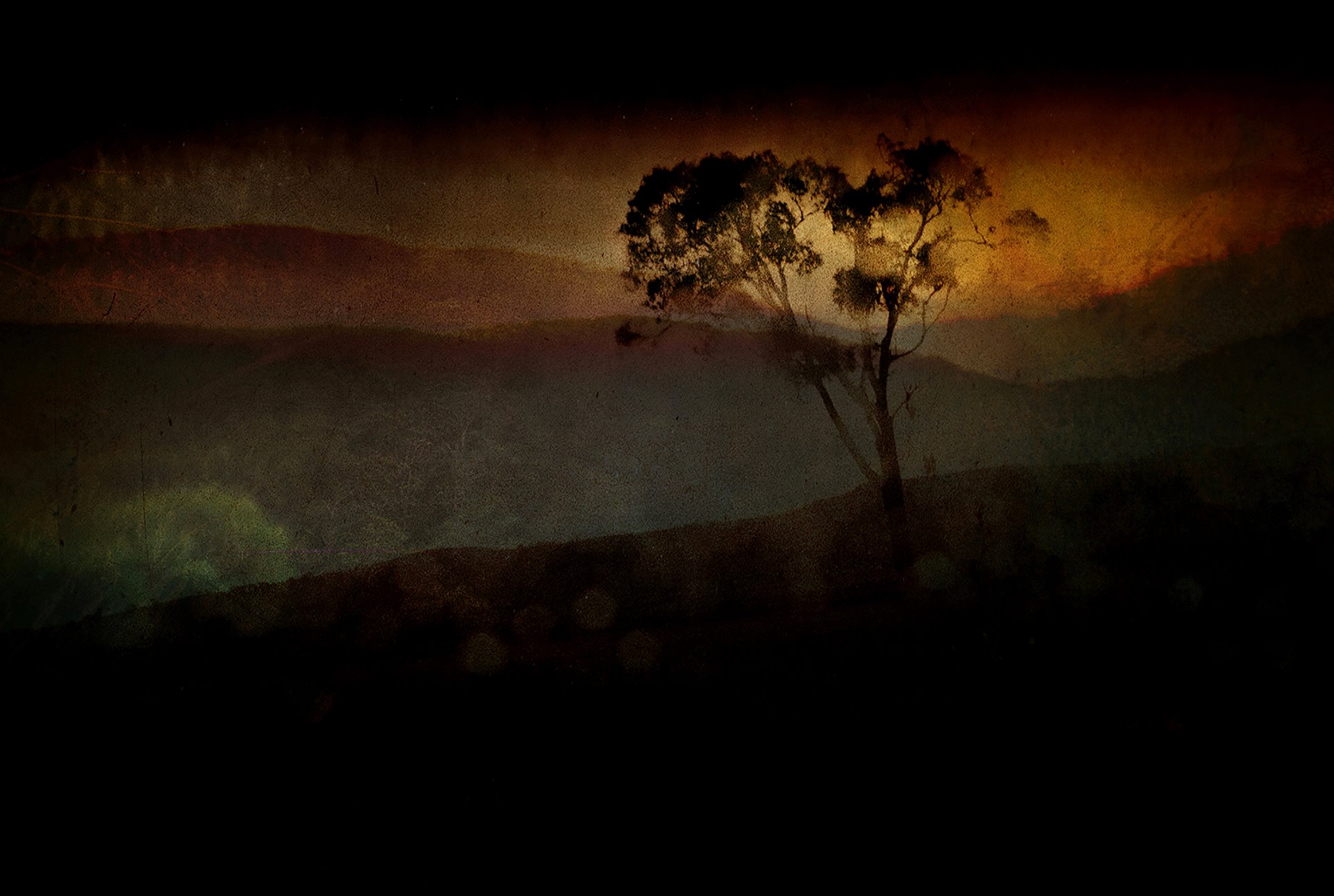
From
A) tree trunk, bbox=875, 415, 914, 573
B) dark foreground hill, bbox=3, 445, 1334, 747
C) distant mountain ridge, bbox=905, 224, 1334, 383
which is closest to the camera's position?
dark foreground hill, bbox=3, 445, 1334, 747

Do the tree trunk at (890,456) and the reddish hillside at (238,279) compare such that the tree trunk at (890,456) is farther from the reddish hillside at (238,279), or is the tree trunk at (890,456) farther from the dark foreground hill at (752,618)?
the reddish hillside at (238,279)

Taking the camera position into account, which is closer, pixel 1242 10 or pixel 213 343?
pixel 1242 10

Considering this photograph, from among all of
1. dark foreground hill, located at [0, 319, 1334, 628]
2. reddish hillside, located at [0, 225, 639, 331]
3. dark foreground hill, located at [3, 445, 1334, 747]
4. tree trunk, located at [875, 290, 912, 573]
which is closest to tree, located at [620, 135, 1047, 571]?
tree trunk, located at [875, 290, 912, 573]

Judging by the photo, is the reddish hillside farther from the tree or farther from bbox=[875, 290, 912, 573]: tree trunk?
bbox=[875, 290, 912, 573]: tree trunk

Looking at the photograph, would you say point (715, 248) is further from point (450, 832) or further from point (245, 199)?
point (450, 832)

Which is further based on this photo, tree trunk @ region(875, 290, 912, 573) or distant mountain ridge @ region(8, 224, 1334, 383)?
tree trunk @ region(875, 290, 912, 573)

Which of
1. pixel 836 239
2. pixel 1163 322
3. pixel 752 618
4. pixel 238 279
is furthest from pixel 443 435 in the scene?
pixel 1163 322

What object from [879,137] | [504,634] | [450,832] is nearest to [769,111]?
[879,137]
